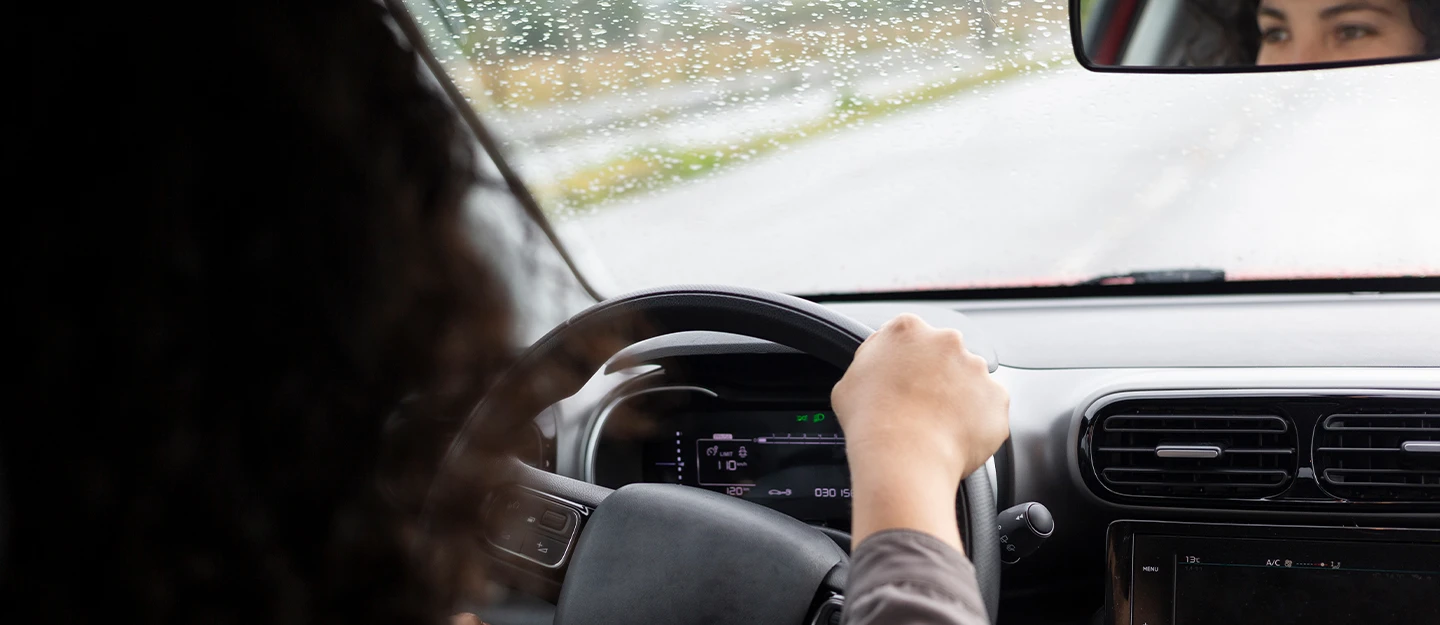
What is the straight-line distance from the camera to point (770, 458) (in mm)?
2121

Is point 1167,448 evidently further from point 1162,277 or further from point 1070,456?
point 1162,277

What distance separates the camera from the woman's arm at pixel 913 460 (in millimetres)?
897

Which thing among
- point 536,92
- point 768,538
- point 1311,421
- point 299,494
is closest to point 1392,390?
point 1311,421

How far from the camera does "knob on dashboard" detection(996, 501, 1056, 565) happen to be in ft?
5.19

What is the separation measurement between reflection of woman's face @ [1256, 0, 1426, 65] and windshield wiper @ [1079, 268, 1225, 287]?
669 millimetres

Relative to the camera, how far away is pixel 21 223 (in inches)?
28.1

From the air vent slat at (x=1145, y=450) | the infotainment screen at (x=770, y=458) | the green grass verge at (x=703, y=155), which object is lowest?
the green grass verge at (x=703, y=155)

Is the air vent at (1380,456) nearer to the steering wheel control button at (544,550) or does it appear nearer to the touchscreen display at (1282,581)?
the touchscreen display at (1282,581)

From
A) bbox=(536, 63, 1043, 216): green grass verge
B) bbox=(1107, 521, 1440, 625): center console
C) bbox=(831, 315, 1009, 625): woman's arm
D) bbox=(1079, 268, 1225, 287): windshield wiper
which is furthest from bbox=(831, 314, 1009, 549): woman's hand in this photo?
bbox=(536, 63, 1043, 216): green grass verge

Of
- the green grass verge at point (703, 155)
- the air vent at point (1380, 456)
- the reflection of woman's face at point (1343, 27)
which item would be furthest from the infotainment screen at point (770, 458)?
the green grass verge at point (703, 155)

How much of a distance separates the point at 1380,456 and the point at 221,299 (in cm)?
184

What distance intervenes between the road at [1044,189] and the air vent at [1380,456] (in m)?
0.70

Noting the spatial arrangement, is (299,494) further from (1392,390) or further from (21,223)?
(1392,390)

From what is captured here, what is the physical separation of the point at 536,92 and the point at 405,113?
9.51 feet
